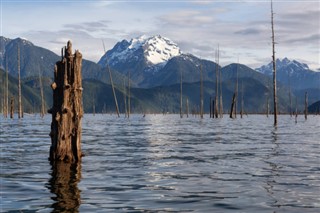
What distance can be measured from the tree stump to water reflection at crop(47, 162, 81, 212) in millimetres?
676

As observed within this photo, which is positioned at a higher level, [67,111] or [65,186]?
[67,111]

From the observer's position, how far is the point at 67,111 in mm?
19656

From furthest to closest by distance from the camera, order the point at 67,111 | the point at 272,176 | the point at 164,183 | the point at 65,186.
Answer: the point at 67,111 < the point at 272,176 < the point at 164,183 < the point at 65,186

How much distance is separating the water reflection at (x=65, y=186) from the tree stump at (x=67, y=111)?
0.68 m

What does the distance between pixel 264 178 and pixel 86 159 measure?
9.64 m

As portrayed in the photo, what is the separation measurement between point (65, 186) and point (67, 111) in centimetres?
606

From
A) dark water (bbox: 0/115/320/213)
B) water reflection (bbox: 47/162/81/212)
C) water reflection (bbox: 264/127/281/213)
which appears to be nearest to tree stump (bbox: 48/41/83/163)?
water reflection (bbox: 47/162/81/212)

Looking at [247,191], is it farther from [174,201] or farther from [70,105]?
[70,105]

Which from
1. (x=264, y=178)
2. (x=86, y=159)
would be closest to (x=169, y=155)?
(x=86, y=159)

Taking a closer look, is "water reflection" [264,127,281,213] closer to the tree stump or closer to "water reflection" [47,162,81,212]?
"water reflection" [47,162,81,212]

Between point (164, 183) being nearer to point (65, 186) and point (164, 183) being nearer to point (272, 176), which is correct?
point (65, 186)

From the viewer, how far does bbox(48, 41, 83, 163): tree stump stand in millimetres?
19625

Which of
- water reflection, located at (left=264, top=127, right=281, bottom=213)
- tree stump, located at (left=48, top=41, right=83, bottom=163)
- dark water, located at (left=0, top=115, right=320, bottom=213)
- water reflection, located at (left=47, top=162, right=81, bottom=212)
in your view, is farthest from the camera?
tree stump, located at (left=48, top=41, right=83, bottom=163)

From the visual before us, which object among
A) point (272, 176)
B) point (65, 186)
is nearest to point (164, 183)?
point (65, 186)
